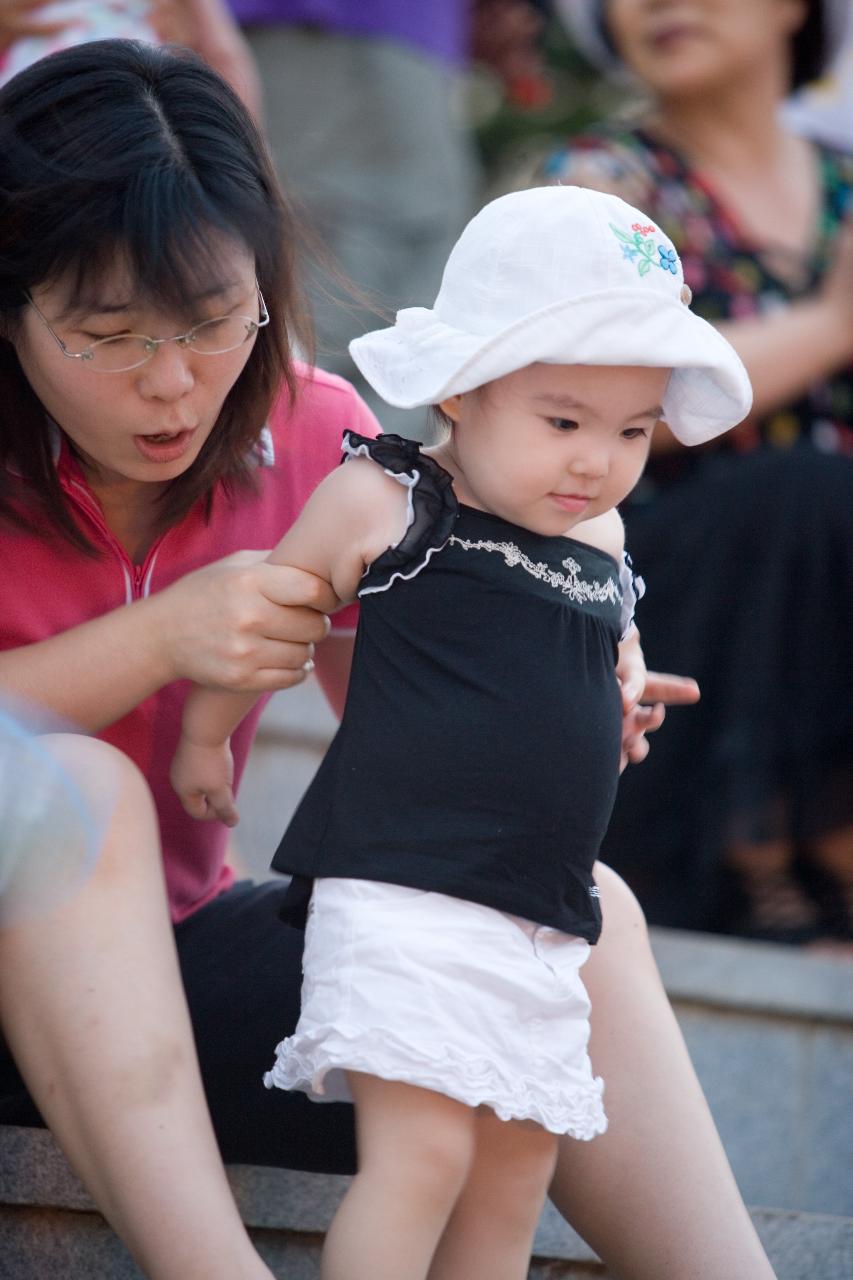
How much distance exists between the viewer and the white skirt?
127 centimetres

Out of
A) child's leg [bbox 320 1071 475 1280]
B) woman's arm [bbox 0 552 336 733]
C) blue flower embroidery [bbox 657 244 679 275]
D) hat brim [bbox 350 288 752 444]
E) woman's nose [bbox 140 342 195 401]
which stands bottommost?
child's leg [bbox 320 1071 475 1280]

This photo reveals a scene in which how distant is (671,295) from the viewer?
54.3 inches

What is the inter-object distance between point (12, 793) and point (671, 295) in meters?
0.66

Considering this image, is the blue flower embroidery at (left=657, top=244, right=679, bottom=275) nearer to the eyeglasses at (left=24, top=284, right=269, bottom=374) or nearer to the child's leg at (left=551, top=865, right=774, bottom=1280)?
the eyeglasses at (left=24, top=284, right=269, bottom=374)

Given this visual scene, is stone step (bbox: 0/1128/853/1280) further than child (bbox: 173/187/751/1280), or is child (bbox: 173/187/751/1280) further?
stone step (bbox: 0/1128/853/1280)

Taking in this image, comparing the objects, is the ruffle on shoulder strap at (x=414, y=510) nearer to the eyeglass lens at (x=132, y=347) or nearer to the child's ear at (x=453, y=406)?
the child's ear at (x=453, y=406)

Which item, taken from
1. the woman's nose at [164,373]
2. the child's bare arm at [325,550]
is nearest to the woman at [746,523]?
the child's bare arm at [325,550]

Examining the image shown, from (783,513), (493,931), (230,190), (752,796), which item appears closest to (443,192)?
(783,513)

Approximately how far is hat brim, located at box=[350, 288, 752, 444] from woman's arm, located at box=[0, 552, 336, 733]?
191mm

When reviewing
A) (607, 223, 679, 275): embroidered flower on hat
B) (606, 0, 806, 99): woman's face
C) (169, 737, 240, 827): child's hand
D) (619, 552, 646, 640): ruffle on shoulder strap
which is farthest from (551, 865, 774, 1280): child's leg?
(606, 0, 806, 99): woman's face

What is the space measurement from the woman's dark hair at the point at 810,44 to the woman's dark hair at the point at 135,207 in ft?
4.85

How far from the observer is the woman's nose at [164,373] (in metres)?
1.35

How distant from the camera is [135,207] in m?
1.32

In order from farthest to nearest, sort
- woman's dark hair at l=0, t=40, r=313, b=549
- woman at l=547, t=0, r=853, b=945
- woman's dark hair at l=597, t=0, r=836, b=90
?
1. woman's dark hair at l=597, t=0, r=836, b=90
2. woman at l=547, t=0, r=853, b=945
3. woman's dark hair at l=0, t=40, r=313, b=549
